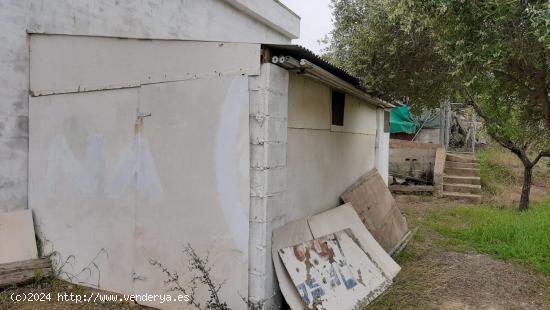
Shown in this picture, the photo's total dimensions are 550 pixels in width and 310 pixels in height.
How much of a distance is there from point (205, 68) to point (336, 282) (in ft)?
9.40

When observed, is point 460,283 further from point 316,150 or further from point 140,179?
point 140,179

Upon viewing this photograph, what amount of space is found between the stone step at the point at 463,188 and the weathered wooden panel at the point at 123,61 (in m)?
10.5

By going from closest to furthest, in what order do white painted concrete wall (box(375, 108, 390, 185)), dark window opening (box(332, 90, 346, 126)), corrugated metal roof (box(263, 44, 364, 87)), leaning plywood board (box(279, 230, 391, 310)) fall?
corrugated metal roof (box(263, 44, 364, 87)) → leaning plywood board (box(279, 230, 391, 310)) → dark window opening (box(332, 90, 346, 126)) → white painted concrete wall (box(375, 108, 390, 185))

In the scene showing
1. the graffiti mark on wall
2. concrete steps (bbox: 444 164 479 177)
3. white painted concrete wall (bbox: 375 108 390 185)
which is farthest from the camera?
concrete steps (bbox: 444 164 479 177)

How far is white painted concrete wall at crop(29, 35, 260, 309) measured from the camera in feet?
13.9

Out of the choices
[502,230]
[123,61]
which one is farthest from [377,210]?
[123,61]

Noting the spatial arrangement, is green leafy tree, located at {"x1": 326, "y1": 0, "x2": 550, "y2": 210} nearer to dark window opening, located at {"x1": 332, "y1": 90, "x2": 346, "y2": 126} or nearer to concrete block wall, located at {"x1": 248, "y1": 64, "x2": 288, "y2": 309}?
dark window opening, located at {"x1": 332, "y1": 90, "x2": 346, "y2": 126}

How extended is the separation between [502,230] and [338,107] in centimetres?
427

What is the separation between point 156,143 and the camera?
186 inches

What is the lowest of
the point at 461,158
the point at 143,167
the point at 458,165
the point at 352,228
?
the point at 352,228

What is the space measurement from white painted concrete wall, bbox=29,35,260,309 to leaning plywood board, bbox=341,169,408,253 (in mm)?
2887

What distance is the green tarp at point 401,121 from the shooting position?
16344 millimetres

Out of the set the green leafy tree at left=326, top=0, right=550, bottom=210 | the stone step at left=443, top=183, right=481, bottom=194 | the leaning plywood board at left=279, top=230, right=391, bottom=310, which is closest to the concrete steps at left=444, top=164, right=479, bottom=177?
the stone step at left=443, top=183, right=481, bottom=194

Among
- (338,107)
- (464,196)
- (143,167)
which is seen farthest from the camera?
(464,196)
